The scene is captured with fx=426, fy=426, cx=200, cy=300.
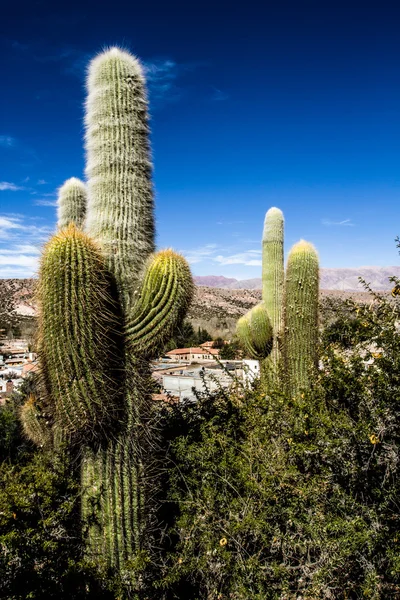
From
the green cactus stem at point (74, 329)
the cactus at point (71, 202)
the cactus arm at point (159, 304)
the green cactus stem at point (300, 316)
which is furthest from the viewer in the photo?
the green cactus stem at point (300, 316)

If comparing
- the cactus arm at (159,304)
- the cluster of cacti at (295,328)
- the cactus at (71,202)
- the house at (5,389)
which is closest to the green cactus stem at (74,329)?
the cactus arm at (159,304)

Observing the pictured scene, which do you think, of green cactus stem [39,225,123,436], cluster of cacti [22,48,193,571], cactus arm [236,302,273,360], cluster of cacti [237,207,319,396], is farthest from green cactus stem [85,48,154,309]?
cactus arm [236,302,273,360]

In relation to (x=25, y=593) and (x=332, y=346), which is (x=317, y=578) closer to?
(x=25, y=593)

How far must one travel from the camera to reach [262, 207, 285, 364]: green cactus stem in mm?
8344

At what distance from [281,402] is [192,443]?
3.64ft

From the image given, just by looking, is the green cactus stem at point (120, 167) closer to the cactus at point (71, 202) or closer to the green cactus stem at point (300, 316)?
the cactus at point (71, 202)

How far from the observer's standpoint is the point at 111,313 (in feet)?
11.2

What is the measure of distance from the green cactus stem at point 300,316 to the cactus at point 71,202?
3.22 metres

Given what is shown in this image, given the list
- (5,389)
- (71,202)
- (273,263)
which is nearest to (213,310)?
(5,389)

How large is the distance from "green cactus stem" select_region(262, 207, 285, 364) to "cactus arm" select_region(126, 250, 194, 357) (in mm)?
4824

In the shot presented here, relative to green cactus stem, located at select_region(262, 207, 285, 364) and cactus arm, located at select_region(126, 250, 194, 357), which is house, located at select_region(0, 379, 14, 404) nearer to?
green cactus stem, located at select_region(262, 207, 285, 364)

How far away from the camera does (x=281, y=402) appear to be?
459 cm

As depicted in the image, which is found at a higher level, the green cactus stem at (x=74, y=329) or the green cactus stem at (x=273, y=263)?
the green cactus stem at (x=273, y=263)

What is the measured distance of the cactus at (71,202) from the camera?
5.18m
